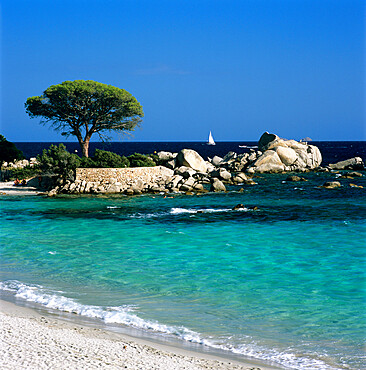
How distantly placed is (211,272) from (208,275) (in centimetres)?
46

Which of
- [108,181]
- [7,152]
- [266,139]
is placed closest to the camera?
[108,181]

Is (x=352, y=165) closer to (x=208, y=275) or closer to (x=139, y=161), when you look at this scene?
(x=139, y=161)

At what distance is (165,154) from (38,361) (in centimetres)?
5010

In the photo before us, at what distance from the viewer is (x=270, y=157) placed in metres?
64.4

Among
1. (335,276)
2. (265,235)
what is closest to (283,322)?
(335,276)

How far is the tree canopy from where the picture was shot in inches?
1940

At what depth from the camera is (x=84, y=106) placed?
5022 centimetres

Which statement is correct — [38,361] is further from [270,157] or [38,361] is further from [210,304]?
[270,157]

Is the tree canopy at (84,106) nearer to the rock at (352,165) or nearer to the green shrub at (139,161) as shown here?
the green shrub at (139,161)

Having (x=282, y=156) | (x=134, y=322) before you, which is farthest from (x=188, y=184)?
(x=134, y=322)

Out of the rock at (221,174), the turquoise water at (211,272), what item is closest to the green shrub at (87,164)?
the turquoise water at (211,272)

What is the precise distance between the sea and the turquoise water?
5 centimetres

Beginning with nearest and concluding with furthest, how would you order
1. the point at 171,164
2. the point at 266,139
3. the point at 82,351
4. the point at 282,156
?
the point at 82,351, the point at 171,164, the point at 282,156, the point at 266,139

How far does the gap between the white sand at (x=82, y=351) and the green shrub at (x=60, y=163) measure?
3172 cm
